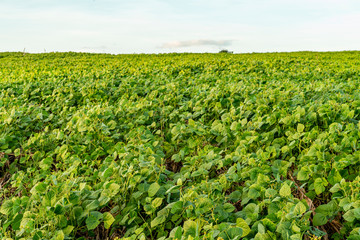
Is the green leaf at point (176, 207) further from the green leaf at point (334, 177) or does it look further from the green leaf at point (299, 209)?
the green leaf at point (334, 177)

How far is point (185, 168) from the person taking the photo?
3496mm

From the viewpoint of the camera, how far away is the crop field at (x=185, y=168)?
2.30 meters

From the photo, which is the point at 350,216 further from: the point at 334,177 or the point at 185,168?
the point at 185,168

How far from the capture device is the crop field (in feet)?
7.55

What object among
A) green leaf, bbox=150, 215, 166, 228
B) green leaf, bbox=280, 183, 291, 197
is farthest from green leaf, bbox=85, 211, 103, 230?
green leaf, bbox=280, 183, 291, 197

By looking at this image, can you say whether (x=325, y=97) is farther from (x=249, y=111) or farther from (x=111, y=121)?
(x=111, y=121)

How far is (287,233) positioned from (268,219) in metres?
0.19

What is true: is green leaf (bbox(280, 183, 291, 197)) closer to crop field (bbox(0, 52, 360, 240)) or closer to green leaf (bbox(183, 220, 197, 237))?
crop field (bbox(0, 52, 360, 240))

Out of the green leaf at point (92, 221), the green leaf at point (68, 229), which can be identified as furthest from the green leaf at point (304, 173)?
the green leaf at point (68, 229)

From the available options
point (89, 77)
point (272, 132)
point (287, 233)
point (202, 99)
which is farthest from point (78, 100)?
point (287, 233)

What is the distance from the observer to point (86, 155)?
3.80 m

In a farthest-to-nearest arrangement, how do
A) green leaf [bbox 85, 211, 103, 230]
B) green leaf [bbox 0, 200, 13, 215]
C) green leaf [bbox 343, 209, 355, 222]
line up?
green leaf [bbox 0, 200, 13, 215], green leaf [bbox 85, 211, 103, 230], green leaf [bbox 343, 209, 355, 222]

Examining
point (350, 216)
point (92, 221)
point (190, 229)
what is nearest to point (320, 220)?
point (350, 216)

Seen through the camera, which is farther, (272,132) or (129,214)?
(272,132)
